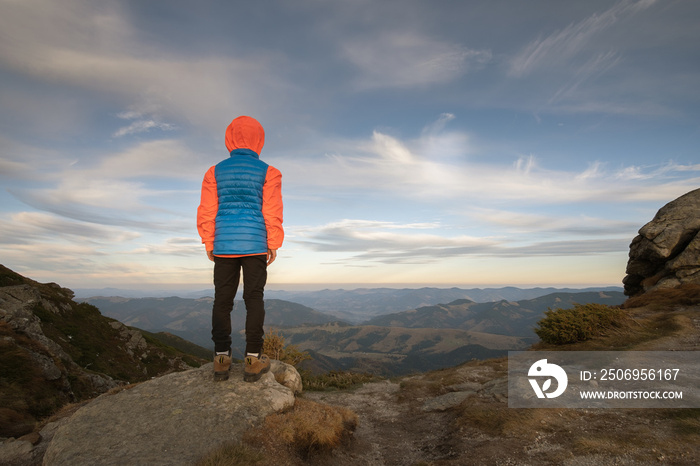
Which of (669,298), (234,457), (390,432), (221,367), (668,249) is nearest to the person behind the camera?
(234,457)

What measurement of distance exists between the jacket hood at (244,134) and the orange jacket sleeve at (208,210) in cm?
77

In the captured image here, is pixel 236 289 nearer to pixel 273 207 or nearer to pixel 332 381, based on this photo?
pixel 273 207

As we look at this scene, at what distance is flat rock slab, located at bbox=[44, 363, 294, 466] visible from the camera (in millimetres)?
3947

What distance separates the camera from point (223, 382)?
243 inches

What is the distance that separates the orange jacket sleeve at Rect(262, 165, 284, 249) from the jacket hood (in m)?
0.75

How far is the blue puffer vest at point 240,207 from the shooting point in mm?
5715

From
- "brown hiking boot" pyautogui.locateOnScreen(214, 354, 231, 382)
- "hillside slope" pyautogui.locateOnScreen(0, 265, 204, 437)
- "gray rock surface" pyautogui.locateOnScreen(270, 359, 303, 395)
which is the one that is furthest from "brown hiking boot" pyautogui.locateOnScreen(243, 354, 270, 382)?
"hillside slope" pyautogui.locateOnScreen(0, 265, 204, 437)

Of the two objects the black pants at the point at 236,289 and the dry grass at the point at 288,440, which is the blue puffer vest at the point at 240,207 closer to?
the black pants at the point at 236,289

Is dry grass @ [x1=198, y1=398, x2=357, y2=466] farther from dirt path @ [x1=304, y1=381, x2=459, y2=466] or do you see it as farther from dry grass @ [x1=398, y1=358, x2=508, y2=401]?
dry grass @ [x1=398, y1=358, x2=508, y2=401]

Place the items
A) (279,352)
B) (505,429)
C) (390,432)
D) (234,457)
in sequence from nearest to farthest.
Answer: (234,457) → (505,429) → (390,432) → (279,352)

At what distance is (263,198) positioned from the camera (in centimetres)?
613

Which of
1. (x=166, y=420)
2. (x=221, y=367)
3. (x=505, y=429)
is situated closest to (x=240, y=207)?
(x=221, y=367)

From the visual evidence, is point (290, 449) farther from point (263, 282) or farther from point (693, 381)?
point (693, 381)

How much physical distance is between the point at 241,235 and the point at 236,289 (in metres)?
1.09
